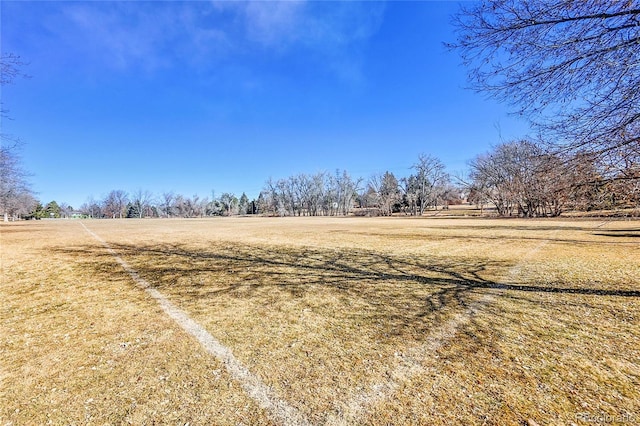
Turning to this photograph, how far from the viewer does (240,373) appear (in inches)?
113

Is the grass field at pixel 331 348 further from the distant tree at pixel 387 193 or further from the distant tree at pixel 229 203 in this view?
the distant tree at pixel 229 203

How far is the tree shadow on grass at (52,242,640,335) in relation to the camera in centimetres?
479

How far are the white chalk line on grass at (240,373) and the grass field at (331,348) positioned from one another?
1.1 inches

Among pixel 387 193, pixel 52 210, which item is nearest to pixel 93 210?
pixel 52 210

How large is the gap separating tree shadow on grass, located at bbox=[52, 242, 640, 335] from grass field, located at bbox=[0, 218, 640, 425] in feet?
0.20

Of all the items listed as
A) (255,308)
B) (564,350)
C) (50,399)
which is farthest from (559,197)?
(50,399)

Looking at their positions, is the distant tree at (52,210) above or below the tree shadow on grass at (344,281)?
above

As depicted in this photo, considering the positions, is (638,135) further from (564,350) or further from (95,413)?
(95,413)

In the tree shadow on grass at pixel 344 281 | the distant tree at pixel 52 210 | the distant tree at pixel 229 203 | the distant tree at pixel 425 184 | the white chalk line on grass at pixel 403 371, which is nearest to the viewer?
the white chalk line on grass at pixel 403 371

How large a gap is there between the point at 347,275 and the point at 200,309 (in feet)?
11.9

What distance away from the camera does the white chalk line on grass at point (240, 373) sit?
2277 millimetres

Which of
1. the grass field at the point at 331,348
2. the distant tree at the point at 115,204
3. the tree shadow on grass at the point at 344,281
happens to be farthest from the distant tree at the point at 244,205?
the grass field at the point at 331,348

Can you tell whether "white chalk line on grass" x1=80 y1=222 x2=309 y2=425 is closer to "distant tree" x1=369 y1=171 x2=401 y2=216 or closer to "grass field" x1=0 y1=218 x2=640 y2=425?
"grass field" x1=0 y1=218 x2=640 y2=425

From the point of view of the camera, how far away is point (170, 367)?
3.02 m
